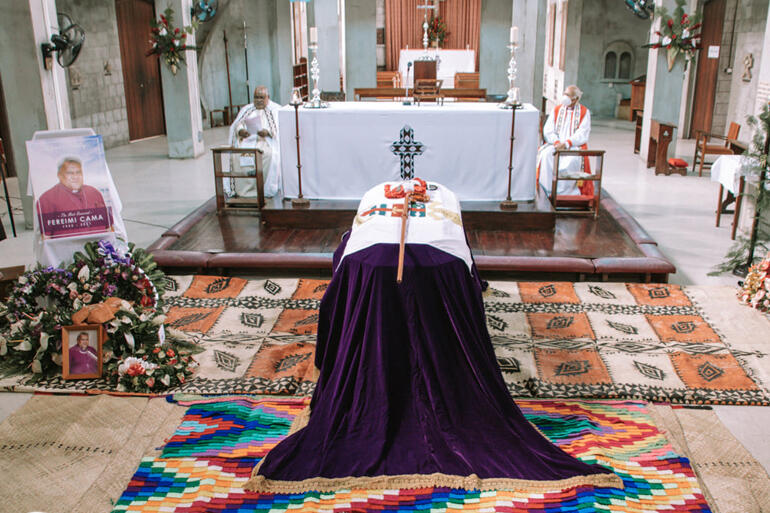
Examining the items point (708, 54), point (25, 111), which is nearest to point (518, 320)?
point (25, 111)

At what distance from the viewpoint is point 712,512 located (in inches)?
124

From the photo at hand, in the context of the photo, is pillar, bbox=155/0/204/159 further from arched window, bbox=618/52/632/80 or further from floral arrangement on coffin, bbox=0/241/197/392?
arched window, bbox=618/52/632/80

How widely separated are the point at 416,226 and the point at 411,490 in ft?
4.55

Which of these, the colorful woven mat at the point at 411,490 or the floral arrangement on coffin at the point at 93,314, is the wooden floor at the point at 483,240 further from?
the colorful woven mat at the point at 411,490

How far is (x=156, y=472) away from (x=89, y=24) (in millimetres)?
11313

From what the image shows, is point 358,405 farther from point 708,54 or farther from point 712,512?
point 708,54

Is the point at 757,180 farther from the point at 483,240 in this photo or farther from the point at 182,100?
the point at 182,100

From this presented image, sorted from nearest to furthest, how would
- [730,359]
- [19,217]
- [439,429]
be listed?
1. [439,429]
2. [730,359]
3. [19,217]

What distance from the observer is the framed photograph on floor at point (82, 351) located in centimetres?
441

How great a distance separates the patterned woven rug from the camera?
14.3ft

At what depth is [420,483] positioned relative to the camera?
3.23 metres

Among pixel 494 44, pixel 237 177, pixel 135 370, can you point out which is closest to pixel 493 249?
pixel 237 177

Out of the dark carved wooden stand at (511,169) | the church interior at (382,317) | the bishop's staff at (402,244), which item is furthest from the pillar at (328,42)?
the bishop's staff at (402,244)

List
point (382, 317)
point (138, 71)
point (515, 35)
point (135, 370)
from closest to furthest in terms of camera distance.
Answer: point (382, 317)
point (135, 370)
point (515, 35)
point (138, 71)
